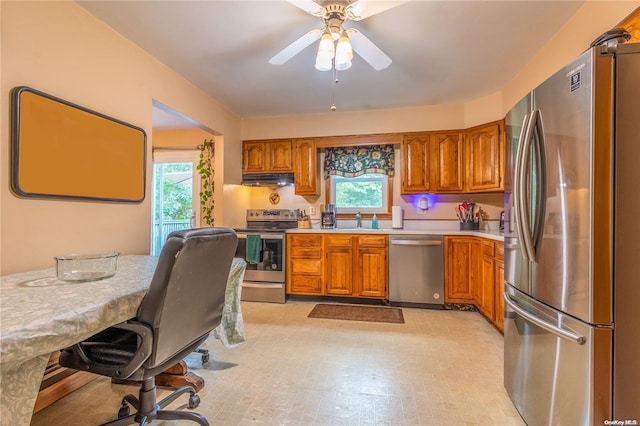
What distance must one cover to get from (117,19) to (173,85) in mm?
Result: 751

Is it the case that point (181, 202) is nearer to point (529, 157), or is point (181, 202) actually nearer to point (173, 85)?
point (173, 85)

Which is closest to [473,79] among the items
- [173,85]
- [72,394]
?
[173,85]

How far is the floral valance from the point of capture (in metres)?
3.95

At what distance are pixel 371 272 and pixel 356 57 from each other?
88.9 inches

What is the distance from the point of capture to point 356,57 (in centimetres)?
253

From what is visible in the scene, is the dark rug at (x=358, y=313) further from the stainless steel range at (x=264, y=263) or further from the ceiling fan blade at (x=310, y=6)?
the ceiling fan blade at (x=310, y=6)

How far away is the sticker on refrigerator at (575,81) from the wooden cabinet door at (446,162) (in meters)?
2.50

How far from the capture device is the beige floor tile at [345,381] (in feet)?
5.20

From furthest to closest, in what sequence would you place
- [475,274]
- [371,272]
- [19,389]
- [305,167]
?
[305,167]
[371,272]
[475,274]
[19,389]

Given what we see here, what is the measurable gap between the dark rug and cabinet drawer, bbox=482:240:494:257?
106 cm

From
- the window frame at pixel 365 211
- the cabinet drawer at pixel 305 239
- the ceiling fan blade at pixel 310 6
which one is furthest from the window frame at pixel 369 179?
the ceiling fan blade at pixel 310 6

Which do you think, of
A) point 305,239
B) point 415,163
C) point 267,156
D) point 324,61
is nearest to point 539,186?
point 324,61

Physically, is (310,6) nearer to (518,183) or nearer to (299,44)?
(299,44)

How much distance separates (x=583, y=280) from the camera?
1091 mm
